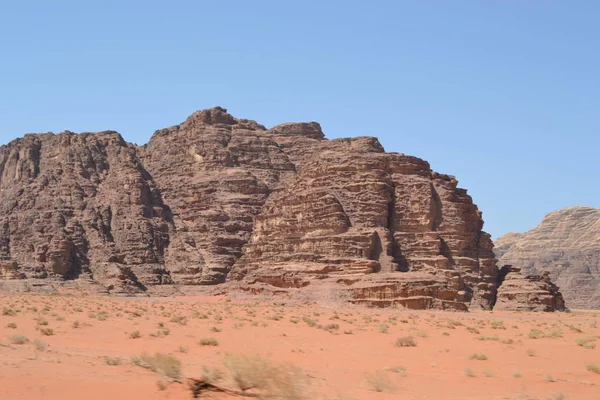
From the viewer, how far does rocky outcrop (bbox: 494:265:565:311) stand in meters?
69.0

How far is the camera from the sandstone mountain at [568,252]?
422ft

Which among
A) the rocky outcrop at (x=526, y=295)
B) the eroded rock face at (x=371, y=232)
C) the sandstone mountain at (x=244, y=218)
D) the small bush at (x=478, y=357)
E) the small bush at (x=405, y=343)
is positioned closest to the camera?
the small bush at (x=478, y=357)

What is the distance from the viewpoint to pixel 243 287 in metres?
73.2

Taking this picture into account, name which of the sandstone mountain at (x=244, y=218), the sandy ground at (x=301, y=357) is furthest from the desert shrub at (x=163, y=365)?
the sandstone mountain at (x=244, y=218)

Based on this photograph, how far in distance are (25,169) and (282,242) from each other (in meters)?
48.8

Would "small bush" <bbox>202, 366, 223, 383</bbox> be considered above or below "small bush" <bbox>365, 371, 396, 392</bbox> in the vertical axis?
above

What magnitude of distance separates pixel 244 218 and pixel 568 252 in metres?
86.2

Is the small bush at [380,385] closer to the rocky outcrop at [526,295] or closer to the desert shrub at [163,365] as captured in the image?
the desert shrub at [163,365]

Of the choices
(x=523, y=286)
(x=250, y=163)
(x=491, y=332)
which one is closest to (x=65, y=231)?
(x=250, y=163)

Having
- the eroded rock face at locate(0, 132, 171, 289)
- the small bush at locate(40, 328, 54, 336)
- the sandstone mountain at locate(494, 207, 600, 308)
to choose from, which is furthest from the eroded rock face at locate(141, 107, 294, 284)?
the sandstone mountain at locate(494, 207, 600, 308)

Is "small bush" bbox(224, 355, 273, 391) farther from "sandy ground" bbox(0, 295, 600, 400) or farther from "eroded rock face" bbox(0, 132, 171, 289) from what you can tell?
"eroded rock face" bbox(0, 132, 171, 289)

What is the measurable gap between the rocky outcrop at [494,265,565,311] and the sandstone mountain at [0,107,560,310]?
0.27m

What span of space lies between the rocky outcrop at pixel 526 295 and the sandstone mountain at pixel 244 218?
0.88ft

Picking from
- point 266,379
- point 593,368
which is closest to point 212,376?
point 266,379
